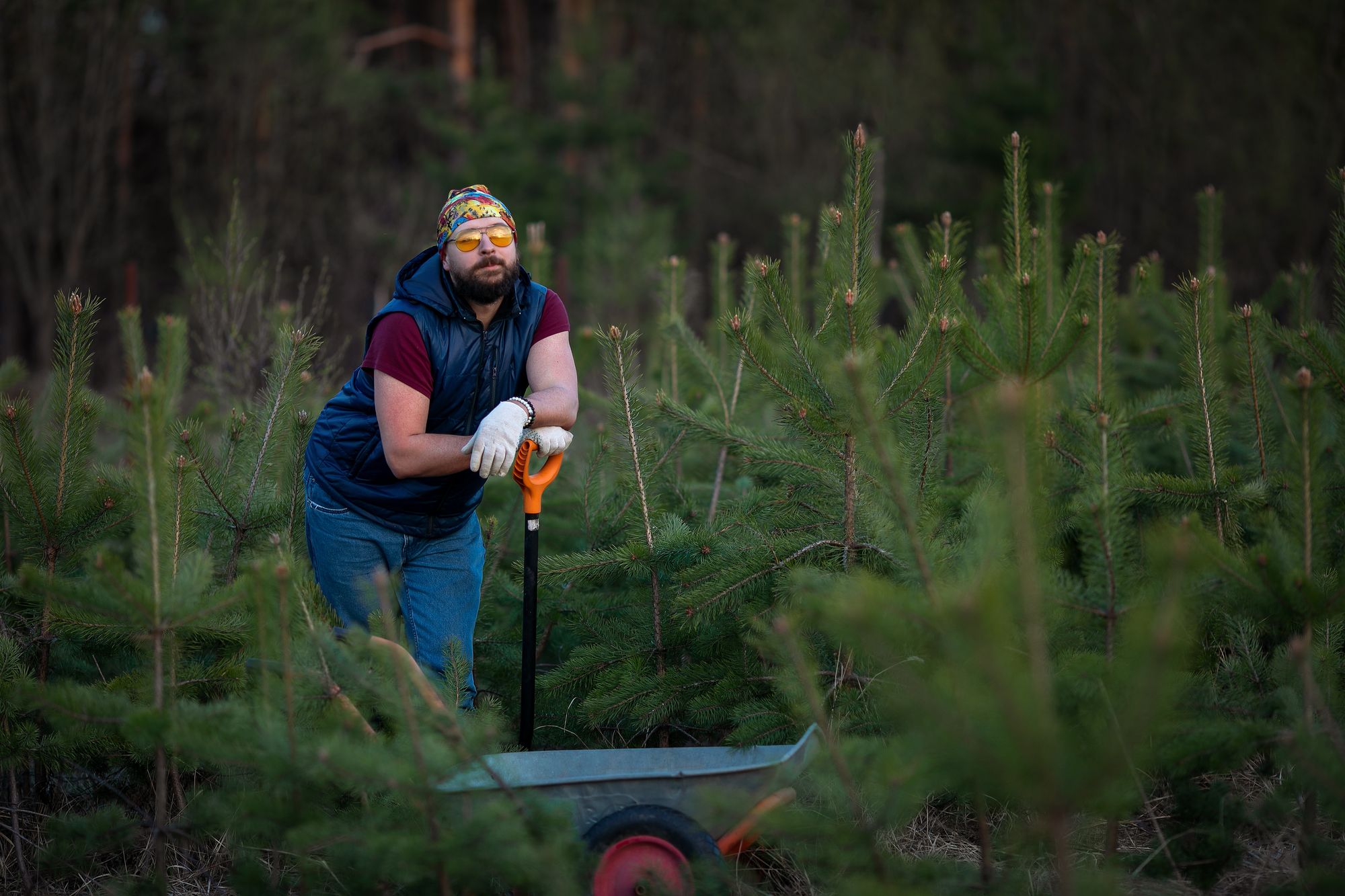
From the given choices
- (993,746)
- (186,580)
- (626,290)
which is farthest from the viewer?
(626,290)

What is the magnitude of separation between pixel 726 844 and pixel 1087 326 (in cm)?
188

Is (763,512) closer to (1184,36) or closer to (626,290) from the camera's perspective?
(626,290)

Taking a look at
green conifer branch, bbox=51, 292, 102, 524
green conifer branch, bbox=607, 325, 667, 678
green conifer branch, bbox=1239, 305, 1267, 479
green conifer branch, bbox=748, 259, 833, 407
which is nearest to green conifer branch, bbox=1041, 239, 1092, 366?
green conifer branch, bbox=1239, 305, 1267, 479

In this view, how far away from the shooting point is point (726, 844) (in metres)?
2.27

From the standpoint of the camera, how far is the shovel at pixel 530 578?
9.31 ft

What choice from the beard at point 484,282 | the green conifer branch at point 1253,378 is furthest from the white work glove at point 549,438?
the green conifer branch at point 1253,378

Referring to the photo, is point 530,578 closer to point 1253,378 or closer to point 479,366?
point 479,366

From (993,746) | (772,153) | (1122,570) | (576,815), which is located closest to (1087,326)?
(1122,570)

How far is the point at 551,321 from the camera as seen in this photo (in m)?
3.13

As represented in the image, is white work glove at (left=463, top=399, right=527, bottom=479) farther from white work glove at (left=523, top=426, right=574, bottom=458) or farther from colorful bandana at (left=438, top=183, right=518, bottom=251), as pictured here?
colorful bandana at (left=438, top=183, right=518, bottom=251)

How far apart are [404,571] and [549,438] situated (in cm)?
70

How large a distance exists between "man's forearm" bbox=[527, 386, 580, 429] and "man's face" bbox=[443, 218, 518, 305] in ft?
1.04

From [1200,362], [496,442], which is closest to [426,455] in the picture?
[496,442]

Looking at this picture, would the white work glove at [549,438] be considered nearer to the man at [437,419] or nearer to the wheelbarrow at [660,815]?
the man at [437,419]
